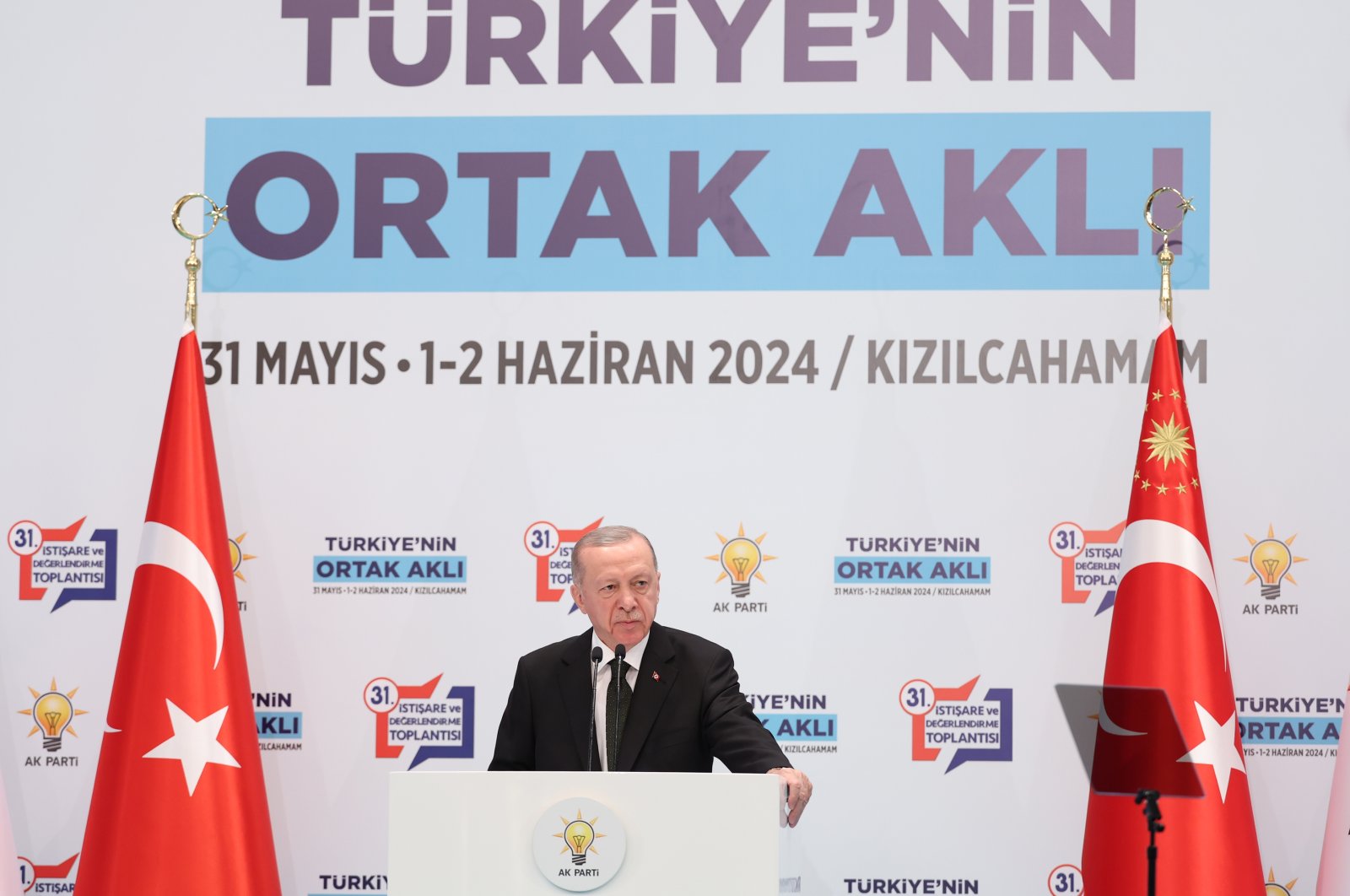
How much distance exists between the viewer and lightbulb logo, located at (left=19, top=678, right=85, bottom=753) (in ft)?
14.6

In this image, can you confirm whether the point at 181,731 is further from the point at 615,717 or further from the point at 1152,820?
the point at 1152,820

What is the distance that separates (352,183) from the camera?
4.59 metres

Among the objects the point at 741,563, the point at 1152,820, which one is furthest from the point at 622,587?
the point at 1152,820

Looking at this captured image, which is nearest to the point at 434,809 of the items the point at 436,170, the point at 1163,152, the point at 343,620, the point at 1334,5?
the point at 343,620

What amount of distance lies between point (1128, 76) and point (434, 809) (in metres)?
3.22

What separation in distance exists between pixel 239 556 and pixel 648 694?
5.57 ft

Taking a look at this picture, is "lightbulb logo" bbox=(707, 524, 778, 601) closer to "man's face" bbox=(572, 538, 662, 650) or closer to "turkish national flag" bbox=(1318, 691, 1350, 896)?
"man's face" bbox=(572, 538, 662, 650)

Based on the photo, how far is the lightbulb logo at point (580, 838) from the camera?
255 cm

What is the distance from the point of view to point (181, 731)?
3.95 m

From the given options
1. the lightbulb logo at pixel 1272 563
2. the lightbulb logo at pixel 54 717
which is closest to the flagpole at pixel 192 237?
the lightbulb logo at pixel 54 717

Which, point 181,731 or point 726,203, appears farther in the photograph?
point 726,203

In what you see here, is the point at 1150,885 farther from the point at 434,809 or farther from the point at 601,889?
the point at 434,809

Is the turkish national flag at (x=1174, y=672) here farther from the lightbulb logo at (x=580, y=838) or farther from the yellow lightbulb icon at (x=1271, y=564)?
the lightbulb logo at (x=580, y=838)

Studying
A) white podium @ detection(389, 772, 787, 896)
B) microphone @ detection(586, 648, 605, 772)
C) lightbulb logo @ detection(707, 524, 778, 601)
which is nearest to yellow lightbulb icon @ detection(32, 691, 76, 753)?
microphone @ detection(586, 648, 605, 772)
